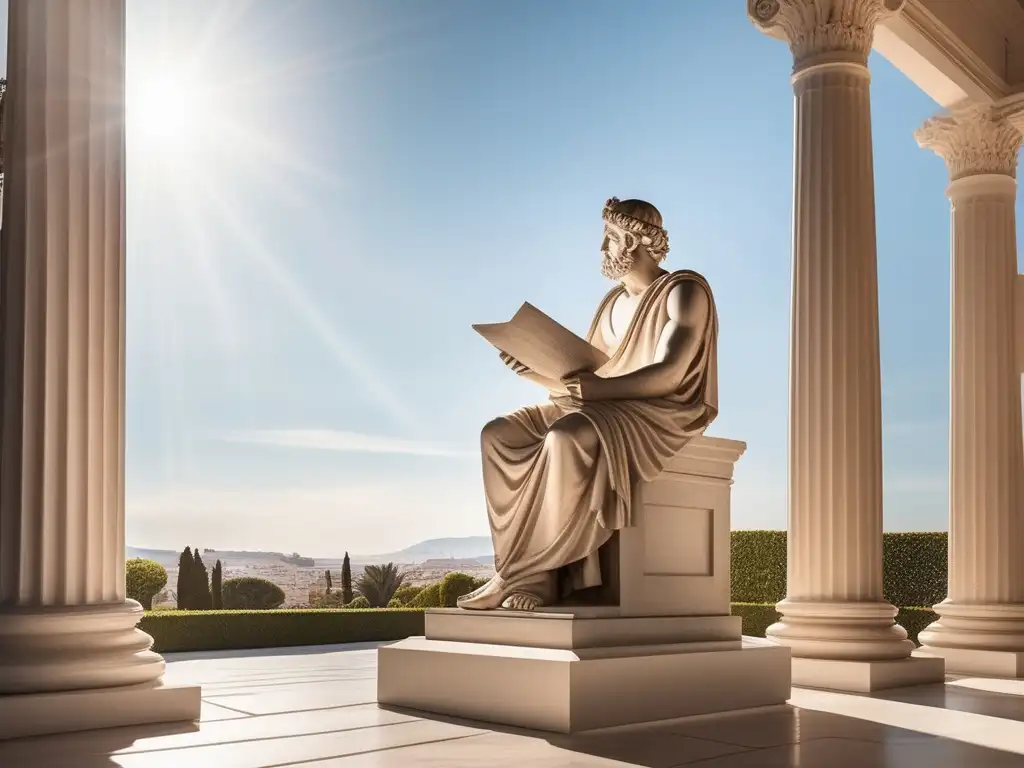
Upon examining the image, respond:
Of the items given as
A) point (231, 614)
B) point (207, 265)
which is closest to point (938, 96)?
point (231, 614)

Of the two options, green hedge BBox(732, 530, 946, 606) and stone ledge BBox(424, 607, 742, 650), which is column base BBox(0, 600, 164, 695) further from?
green hedge BBox(732, 530, 946, 606)

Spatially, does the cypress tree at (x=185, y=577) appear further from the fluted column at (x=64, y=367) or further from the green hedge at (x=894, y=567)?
the fluted column at (x=64, y=367)

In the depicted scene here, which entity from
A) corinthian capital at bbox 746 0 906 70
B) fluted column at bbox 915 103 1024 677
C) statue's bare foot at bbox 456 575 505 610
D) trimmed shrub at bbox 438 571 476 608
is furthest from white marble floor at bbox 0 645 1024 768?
trimmed shrub at bbox 438 571 476 608

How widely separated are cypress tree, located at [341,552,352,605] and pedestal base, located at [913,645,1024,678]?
15.2 meters

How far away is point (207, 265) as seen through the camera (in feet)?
94.3

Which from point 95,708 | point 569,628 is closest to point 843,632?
point 569,628

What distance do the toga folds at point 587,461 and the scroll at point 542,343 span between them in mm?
375

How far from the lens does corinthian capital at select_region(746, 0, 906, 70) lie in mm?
11422

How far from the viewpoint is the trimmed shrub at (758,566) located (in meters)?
22.1

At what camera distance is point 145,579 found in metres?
20.8

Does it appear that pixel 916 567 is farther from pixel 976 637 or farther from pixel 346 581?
pixel 346 581

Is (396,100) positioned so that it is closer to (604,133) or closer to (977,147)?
(604,133)

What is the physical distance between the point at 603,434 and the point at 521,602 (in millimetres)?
1405

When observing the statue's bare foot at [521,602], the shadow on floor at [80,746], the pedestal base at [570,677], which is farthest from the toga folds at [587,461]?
the shadow on floor at [80,746]
